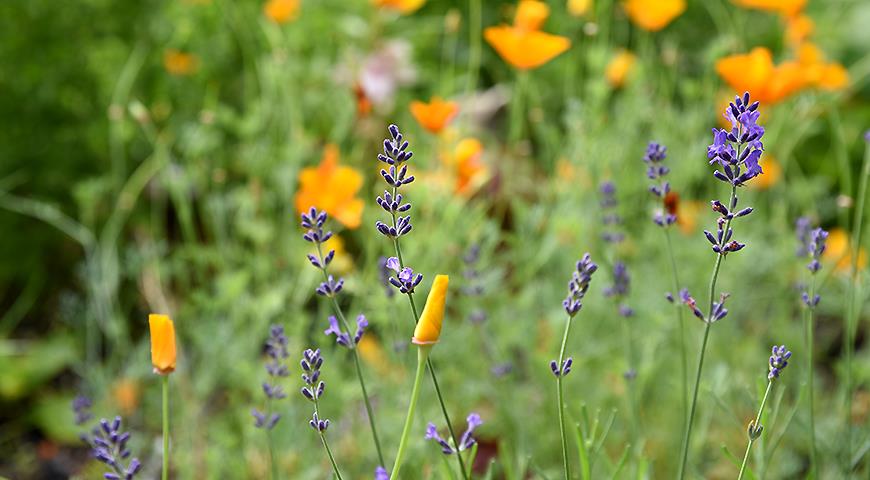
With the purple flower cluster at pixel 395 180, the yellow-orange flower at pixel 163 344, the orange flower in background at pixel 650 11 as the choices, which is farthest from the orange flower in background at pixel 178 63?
the purple flower cluster at pixel 395 180

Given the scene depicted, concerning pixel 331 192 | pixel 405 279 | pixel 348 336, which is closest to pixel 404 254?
pixel 331 192

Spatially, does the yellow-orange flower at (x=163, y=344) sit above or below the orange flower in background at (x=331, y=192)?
below

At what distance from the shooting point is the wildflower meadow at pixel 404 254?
1663mm

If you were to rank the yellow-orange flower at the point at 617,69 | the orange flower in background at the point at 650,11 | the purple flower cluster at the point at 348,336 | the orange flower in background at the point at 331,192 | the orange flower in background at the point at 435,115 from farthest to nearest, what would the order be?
1. the yellow-orange flower at the point at 617,69
2. the orange flower in background at the point at 650,11
3. the orange flower in background at the point at 435,115
4. the orange flower in background at the point at 331,192
5. the purple flower cluster at the point at 348,336

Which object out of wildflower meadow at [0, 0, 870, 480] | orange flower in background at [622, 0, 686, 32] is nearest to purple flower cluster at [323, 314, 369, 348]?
wildflower meadow at [0, 0, 870, 480]

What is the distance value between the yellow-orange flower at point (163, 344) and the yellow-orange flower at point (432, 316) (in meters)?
0.28

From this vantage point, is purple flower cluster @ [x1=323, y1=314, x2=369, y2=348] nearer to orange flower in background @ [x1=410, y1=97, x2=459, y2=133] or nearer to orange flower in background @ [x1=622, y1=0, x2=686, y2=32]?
orange flower in background @ [x1=410, y1=97, x2=459, y2=133]

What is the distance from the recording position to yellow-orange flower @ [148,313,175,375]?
979 millimetres

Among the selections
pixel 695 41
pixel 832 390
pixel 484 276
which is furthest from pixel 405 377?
pixel 695 41

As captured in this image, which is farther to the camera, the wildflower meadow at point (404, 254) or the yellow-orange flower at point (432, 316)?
the wildflower meadow at point (404, 254)

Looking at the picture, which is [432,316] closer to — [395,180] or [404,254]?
[395,180]

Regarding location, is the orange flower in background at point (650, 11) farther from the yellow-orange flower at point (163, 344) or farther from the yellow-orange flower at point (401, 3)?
the yellow-orange flower at point (163, 344)

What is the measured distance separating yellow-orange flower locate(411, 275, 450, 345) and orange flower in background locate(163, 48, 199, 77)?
186cm

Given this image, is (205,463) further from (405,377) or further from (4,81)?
(4,81)
